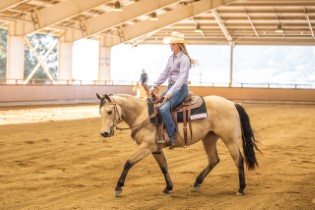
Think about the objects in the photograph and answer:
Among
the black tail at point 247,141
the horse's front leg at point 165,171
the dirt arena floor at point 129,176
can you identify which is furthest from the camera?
the black tail at point 247,141

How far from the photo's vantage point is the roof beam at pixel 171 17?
100 ft

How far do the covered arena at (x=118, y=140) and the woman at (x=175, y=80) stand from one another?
884 millimetres

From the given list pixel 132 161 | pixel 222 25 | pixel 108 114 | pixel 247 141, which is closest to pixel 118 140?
pixel 247 141

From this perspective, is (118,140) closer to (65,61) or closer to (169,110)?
(169,110)

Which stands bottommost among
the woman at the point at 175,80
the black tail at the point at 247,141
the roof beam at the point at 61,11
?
the black tail at the point at 247,141

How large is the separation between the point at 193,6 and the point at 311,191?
25.6m

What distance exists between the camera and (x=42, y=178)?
25.3 ft

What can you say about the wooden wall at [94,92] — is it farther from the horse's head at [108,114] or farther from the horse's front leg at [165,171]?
the horse's head at [108,114]

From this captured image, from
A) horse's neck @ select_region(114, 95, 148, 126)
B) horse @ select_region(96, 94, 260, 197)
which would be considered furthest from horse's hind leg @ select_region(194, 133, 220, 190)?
horse's neck @ select_region(114, 95, 148, 126)

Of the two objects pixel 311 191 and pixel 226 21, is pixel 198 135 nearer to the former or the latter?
pixel 311 191

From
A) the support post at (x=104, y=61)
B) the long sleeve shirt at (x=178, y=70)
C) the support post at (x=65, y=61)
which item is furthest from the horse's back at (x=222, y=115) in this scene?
the support post at (x=104, y=61)

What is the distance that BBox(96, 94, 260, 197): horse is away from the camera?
661 centimetres

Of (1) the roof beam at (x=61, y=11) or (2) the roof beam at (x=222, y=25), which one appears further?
(2) the roof beam at (x=222, y=25)

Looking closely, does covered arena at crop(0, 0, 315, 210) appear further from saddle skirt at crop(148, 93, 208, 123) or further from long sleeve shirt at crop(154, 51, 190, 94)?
long sleeve shirt at crop(154, 51, 190, 94)
